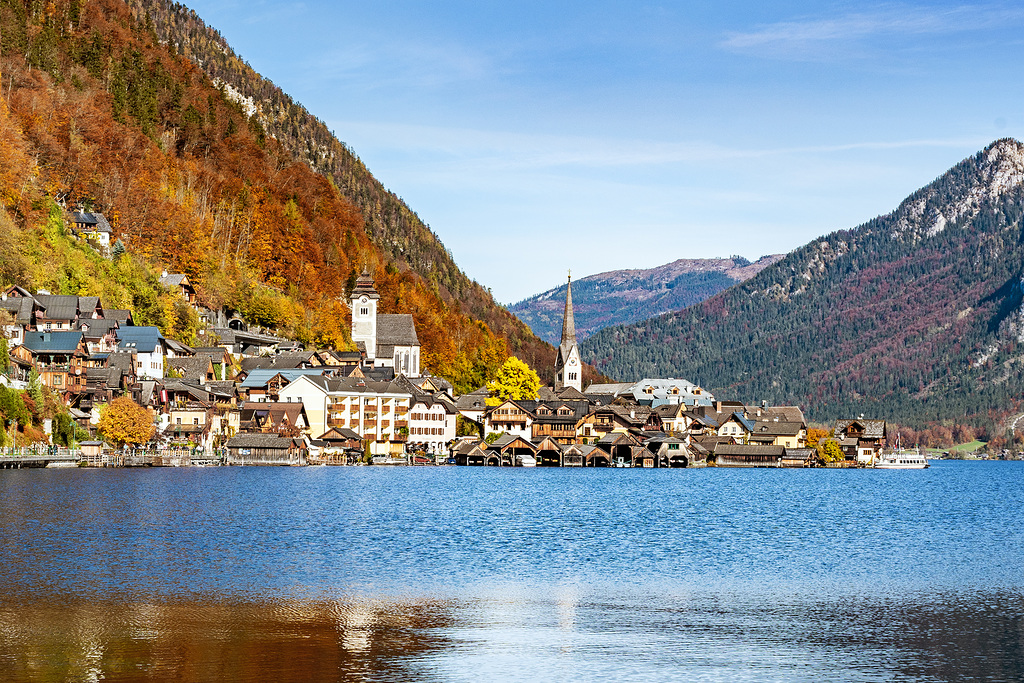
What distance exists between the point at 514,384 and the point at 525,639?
464 ft

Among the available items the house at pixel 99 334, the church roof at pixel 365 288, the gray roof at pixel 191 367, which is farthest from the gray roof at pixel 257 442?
the church roof at pixel 365 288

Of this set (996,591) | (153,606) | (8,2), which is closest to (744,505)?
(996,591)

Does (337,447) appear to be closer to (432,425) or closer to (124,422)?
(432,425)

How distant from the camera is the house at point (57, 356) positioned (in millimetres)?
107812

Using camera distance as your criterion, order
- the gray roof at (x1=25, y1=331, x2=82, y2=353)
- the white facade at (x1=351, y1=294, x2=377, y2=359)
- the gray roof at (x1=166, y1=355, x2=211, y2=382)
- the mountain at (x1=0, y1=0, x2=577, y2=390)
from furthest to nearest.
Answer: the white facade at (x1=351, y1=294, x2=377, y2=359) → the gray roof at (x1=166, y1=355, x2=211, y2=382) → the mountain at (x1=0, y1=0, x2=577, y2=390) → the gray roof at (x1=25, y1=331, x2=82, y2=353)

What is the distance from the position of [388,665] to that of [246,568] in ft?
52.1

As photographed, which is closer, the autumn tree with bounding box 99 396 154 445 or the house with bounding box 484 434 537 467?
the autumn tree with bounding box 99 396 154 445

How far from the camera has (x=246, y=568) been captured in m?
40.0

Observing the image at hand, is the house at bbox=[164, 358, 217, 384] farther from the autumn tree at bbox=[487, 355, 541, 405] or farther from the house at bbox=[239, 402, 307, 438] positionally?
the autumn tree at bbox=[487, 355, 541, 405]

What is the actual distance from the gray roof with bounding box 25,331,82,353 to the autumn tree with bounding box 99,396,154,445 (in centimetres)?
644

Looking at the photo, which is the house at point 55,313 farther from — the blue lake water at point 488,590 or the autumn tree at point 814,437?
the autumn tree at point 814,437

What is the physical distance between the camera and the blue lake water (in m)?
25.9

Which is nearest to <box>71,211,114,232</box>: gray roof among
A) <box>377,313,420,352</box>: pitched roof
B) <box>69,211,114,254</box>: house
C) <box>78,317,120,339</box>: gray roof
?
<box>69,211,114,254</box>: house

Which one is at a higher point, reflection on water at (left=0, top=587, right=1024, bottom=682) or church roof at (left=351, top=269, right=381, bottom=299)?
church roof at (left=351, top=269, right=381, bottom=299)
